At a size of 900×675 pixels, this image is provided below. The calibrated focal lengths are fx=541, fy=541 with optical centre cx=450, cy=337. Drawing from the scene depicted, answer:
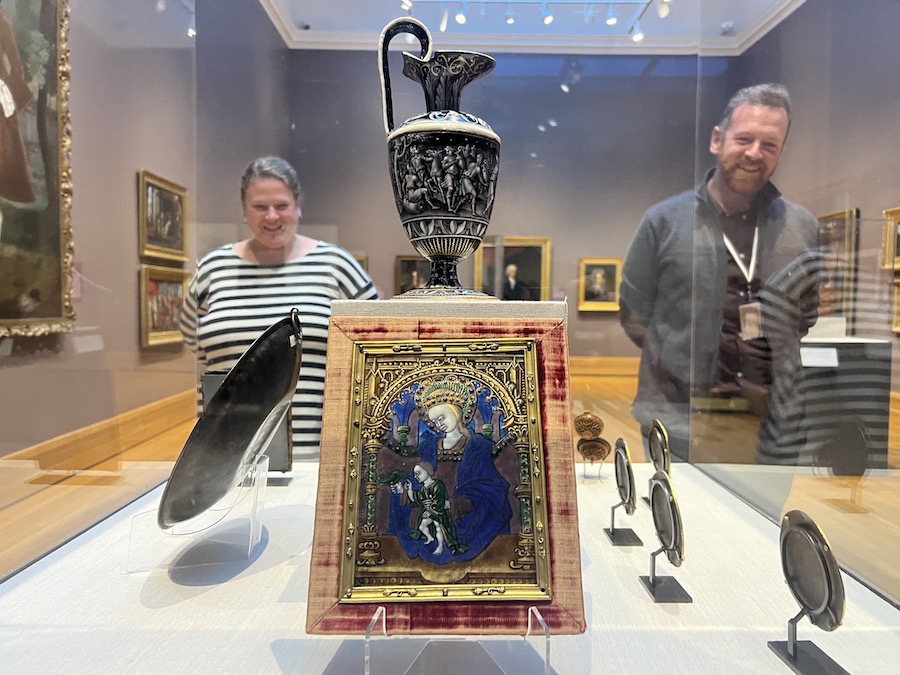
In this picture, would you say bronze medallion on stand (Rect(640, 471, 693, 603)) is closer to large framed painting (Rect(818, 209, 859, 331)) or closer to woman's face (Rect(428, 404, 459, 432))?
woman's face (Rect(428, 404, 459, 432))

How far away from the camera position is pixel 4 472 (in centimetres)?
138

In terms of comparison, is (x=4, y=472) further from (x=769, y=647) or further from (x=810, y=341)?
(x=810, y=341)

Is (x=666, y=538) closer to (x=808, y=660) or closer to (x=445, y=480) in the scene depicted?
(x=808, y=660)

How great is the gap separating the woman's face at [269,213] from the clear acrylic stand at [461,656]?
145cm

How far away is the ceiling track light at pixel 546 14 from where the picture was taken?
228 cm

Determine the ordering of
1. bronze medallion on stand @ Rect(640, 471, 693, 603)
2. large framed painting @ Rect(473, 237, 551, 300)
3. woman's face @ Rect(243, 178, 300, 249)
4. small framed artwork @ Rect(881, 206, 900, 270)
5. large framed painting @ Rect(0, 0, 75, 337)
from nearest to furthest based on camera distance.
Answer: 1. bronze medallion on stand @ Rect(640, 471, 693, 603)
2. small framed artwork @ Rect(881, 206, 900, 270)
3. large framed painting @ Rect(0, 0, 75, 337)
4. woman's face @ Rect(243, 178, 300, 249)
5. large framed painting @ Rect(473, 237, 551, 300)

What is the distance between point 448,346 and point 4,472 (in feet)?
4.03

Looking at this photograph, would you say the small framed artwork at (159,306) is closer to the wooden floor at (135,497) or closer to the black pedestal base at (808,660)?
the wooden floor at (135,497)

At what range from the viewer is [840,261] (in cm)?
151

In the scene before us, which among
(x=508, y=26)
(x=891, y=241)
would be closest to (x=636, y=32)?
(x=508, y=26)

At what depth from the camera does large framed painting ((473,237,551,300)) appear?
91.1 inches

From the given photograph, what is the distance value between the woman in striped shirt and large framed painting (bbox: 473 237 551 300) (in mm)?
542

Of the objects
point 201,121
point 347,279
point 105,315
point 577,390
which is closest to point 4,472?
point 105,315

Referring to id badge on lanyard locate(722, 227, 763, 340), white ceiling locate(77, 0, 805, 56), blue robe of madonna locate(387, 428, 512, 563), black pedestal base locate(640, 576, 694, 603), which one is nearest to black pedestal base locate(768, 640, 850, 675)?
black pedestal base locate(640, 576, 694, 603)
